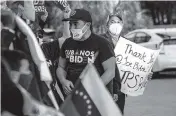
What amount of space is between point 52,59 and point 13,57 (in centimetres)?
283

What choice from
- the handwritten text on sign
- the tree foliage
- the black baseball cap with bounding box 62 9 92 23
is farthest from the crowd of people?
the tree foliage

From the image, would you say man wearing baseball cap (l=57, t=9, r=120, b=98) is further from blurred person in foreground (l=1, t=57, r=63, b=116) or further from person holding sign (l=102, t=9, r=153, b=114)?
blurred person in foreground (l=1, t=57, r=63, b=116)

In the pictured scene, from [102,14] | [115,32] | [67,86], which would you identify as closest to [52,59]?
[67,86]

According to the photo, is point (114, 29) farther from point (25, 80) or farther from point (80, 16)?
point (25, 80)

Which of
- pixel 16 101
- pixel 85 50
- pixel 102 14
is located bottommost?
pixel 102 14

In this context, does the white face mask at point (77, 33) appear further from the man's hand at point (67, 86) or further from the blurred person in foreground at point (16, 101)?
the blurred person in foreground at point (16, 101)

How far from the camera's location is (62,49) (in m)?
7.22

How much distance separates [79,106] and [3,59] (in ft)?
3.14

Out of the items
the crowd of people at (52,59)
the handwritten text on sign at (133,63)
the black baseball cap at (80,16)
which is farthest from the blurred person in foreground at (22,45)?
the handwritten text on sign at (133,63)

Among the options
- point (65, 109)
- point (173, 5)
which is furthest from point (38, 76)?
point (173, 5)

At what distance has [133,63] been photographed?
9250 mm

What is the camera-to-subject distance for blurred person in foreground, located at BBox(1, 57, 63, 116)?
199 inches

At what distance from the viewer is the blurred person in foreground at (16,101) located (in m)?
5.04

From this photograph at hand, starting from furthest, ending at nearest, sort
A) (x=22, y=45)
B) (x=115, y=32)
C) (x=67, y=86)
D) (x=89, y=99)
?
(x=115, y=32), (x=67, y=86), (x=89, y=99), (x=22, y=45)
